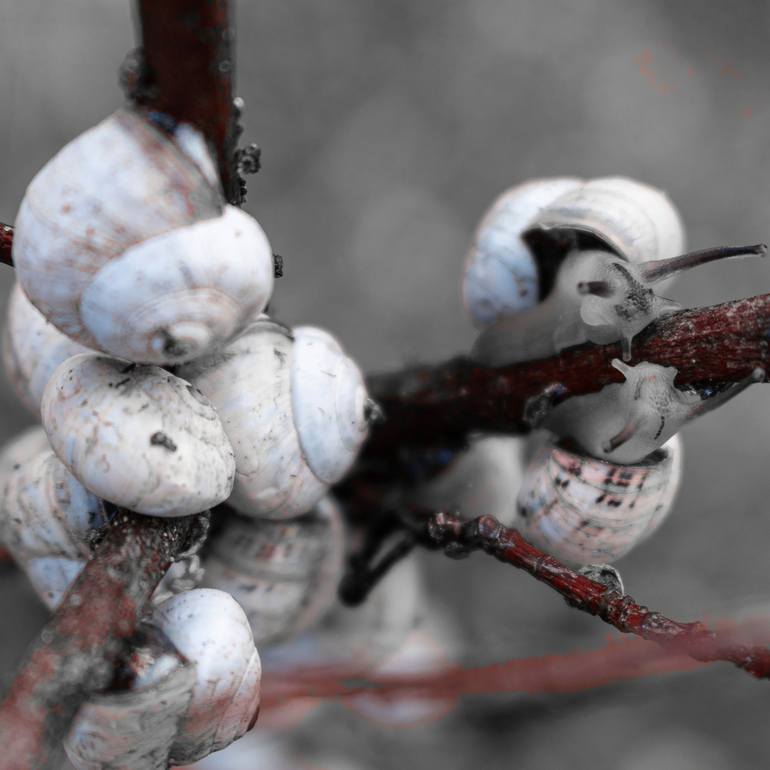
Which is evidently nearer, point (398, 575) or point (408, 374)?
point (408, 374)

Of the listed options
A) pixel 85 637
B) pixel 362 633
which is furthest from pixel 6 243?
pixel 362 633

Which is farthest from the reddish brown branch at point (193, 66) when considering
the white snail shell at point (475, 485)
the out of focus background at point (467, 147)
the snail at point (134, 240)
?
the out of focus background at point (467, 147)

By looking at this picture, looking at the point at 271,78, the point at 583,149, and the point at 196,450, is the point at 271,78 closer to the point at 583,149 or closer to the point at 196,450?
the point at 583,149

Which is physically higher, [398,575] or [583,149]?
[583,149]

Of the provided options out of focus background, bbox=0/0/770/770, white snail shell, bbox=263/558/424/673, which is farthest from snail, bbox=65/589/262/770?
Answer: out of focus background, bbox=0/0/770/770

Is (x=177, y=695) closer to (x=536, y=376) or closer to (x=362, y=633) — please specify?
(x=536, y=376)

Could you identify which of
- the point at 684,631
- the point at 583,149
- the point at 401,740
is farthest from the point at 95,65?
the point at 684,631

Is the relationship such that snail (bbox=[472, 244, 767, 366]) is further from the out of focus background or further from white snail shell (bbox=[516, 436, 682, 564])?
the out of focus background

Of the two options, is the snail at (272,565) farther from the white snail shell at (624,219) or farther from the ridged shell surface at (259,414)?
the white snail shell at (624,219)
